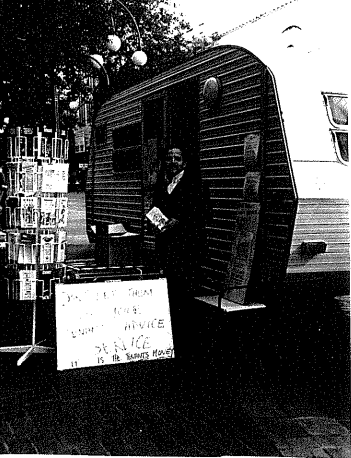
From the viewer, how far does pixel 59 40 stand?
1102cm

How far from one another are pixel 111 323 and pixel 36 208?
1336 millimetres

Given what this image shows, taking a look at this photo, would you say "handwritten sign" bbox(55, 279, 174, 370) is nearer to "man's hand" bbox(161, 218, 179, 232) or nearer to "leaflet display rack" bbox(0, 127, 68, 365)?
"leaflet display rack" bbox(0, 127, 68, 365)

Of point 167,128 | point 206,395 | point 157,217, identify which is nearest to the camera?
point 206,395

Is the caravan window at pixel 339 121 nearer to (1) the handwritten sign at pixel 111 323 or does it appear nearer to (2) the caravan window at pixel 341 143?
(2) the caravan window at pixel 341 143

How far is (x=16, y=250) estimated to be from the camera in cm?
580

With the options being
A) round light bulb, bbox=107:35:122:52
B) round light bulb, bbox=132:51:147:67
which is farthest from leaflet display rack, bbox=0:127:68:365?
round light bulb, bbox=132:51:147:67

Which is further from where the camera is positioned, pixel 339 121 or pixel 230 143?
pixel 230 143

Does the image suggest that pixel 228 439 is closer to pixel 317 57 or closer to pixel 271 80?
pixel 271 80

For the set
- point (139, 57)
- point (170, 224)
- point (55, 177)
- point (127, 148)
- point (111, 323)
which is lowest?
point (111, 323)

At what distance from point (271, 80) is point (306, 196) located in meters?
0.98

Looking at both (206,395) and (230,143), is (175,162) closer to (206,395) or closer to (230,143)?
(230,143)

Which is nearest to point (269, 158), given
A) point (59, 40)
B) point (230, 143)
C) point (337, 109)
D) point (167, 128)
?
point (337, 109)

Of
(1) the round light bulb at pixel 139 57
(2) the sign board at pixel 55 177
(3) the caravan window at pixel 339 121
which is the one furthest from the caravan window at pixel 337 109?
(1) the round light bulb at pixel 139 57

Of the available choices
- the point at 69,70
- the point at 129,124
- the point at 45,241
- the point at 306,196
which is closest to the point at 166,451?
the point at 306,196
